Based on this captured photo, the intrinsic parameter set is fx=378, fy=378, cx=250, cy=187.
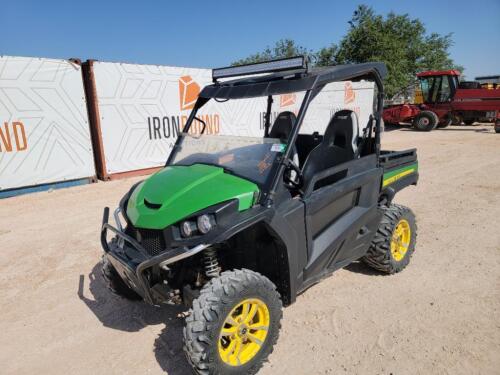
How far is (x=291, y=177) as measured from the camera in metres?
2.68

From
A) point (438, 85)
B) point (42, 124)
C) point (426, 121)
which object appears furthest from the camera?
point (438, 85)

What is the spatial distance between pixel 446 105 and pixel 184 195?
61.2ft

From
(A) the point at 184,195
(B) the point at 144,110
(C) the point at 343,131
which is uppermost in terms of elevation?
(B) the point at 144,110

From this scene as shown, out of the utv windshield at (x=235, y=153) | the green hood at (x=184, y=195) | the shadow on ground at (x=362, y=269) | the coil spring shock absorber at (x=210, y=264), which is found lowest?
the shadow on ground at (x=362, y=269)

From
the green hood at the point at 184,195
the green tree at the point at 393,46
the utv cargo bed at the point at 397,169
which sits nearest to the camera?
the green hood at the point at 184,195

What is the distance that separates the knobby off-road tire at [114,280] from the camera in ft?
9.65

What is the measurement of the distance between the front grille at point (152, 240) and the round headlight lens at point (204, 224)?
0.30m

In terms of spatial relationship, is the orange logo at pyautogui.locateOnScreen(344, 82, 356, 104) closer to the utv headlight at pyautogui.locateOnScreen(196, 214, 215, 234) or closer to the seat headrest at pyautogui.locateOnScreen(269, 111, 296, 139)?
the seat headrest at pyautogui.locateOnScreen(269, 111, 296, 139)

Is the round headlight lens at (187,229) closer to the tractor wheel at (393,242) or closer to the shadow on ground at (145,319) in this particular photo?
the shadow on ground at (145,319)

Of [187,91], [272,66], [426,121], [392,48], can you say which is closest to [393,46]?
[392,48]

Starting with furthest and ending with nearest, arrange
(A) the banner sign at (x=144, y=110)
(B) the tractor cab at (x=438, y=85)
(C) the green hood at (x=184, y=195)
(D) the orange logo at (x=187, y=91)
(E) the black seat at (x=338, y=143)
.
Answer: (B) the tractor cab at (x=438, y=85) < (D) the orange logo at (x=187, y=91) < (A) the banner sign at (x=144, y=110) < (E) the black seat at (x=338, y=143) < (C) the green hood at (x=184, y=195)

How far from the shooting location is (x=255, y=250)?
2.69 meters

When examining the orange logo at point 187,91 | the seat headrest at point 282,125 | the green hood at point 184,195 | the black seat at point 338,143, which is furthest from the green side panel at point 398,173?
the orange logo at point 187,91

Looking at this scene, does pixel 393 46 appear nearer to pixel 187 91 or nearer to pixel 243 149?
pixel 187 91
